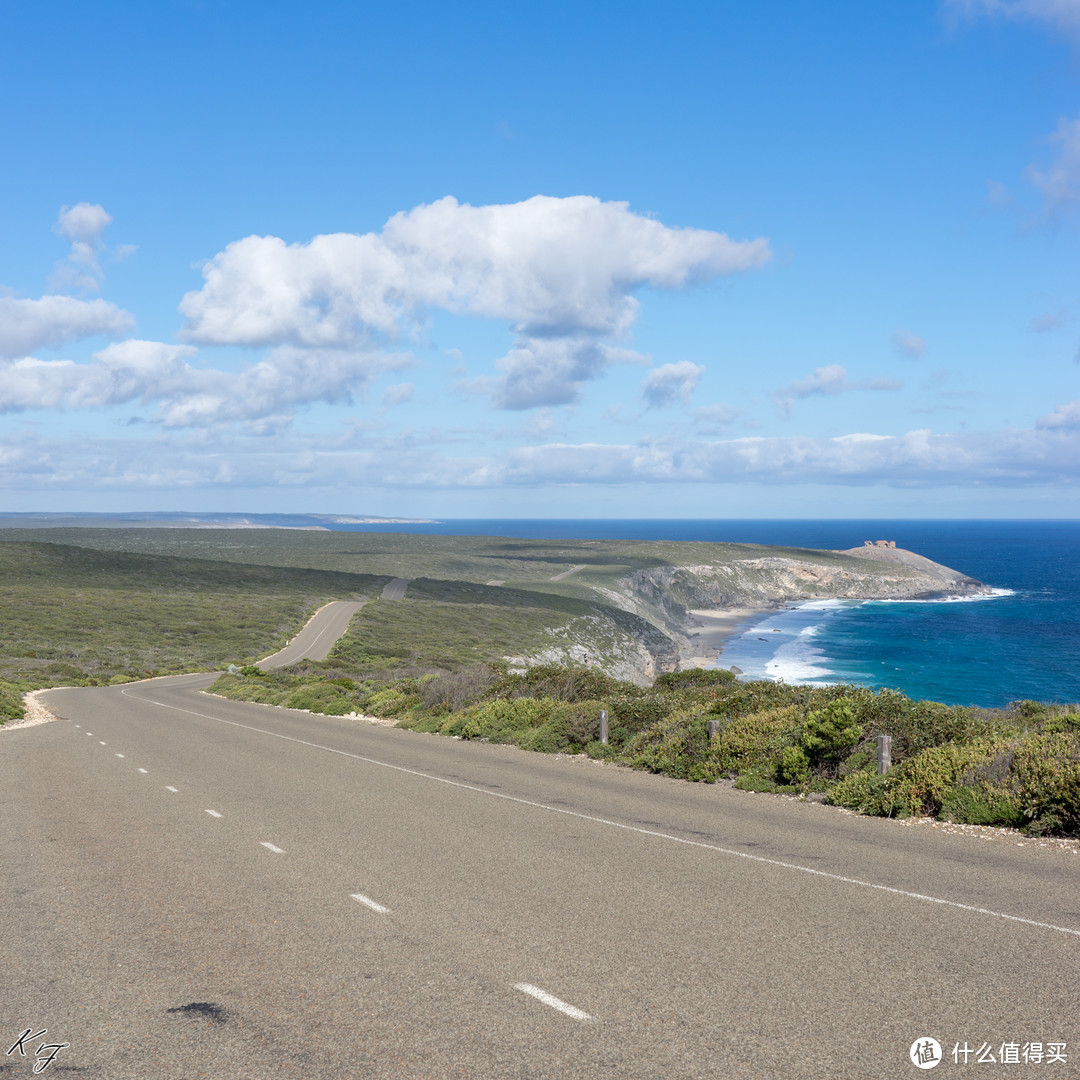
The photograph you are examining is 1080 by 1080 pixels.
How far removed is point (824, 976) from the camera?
6.58 metres

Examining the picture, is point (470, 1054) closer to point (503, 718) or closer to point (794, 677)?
point (503, 718)

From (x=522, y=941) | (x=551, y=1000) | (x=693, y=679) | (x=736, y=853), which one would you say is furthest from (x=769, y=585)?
(x=551, y=1000)

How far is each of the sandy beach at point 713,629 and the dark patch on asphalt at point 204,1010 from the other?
229ft

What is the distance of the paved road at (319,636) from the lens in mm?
58656

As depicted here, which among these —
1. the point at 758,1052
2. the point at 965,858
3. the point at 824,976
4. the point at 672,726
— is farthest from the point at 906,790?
the point at 758,1052

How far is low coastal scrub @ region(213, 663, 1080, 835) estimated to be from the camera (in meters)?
12.4

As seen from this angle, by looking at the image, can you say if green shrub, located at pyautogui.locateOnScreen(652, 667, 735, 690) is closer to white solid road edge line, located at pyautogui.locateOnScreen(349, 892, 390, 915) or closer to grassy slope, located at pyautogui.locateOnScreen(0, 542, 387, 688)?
white solid road edge line, located at pyautogui.locateOnScreen(349, 892, 390, 915)

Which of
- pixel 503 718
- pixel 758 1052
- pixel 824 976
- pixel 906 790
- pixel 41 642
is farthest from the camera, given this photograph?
pixel 41 642

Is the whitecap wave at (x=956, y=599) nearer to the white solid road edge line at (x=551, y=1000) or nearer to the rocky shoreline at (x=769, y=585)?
the rocky shoreline at (x=769, y=585)

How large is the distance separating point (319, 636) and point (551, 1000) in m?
66.1

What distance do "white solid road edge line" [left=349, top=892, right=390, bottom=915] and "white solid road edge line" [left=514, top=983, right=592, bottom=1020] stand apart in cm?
236

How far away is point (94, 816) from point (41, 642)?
5571cm

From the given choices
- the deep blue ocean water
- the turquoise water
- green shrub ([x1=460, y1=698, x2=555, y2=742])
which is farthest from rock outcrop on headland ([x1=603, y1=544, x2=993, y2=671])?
green shrub ([x1=460, y1=698, x2=555, y2=742])
